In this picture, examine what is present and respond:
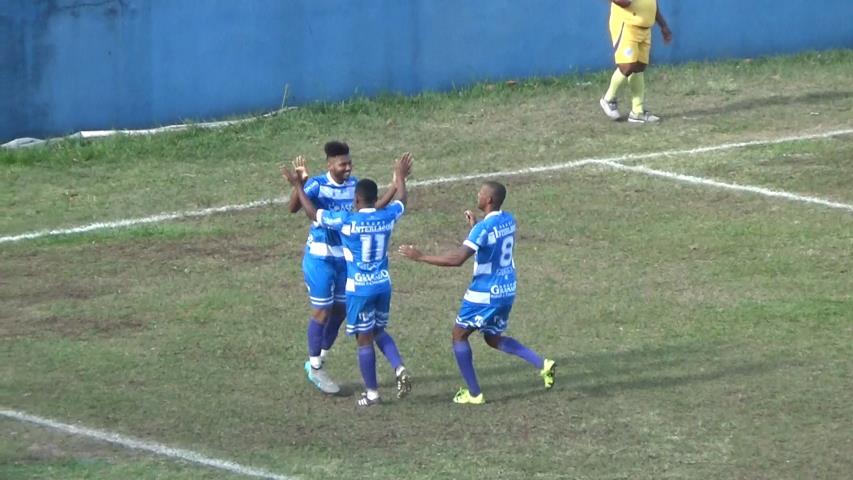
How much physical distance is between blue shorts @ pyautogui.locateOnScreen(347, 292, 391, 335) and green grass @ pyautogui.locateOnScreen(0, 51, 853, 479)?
573 mm

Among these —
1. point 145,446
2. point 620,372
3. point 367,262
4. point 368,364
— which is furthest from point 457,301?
point 145,446

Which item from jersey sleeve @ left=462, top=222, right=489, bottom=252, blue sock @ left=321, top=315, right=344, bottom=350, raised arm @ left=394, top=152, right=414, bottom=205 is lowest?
blue sock @ left=321, top=315, right=344, bottom=350

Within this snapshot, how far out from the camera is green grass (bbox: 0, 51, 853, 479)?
31.8 feet

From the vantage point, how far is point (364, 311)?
10195mm

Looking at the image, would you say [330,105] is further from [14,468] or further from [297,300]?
[14,468]

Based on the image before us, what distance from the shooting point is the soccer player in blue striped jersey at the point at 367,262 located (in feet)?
33.0

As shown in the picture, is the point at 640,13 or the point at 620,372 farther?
the point at 640,13

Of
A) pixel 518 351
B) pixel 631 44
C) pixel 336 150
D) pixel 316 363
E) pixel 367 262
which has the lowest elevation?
pixel 316 363

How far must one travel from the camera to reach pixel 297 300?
42.2 ft

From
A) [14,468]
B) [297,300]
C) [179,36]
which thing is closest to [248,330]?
[297,300]

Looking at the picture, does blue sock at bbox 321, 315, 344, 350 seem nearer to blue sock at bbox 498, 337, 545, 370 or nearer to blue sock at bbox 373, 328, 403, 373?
blue sock at bbox 373, 328, 403, 373

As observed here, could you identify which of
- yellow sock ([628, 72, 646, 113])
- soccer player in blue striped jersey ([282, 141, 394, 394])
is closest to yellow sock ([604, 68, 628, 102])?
yellow sock ([628, 72, 646, 113])

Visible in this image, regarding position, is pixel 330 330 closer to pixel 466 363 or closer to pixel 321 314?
pixel 321 314

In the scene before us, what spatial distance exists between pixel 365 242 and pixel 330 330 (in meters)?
1.06
